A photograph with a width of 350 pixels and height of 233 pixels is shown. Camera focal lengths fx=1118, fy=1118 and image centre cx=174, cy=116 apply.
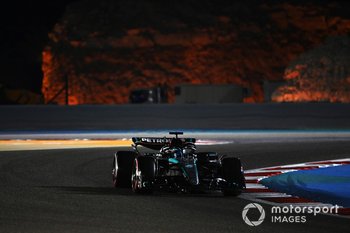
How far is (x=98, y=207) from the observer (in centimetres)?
1377

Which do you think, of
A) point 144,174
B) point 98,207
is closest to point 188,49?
point 144,174

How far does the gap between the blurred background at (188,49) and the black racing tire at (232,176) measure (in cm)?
2641

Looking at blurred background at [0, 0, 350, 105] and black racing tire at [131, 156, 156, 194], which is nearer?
black racing tire at [131, 156, 156, 194]

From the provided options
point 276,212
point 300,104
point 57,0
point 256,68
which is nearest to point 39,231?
point 276,212

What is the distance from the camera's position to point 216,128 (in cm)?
3716

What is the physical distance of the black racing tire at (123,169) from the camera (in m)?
16.5

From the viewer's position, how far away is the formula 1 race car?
50.2 ft

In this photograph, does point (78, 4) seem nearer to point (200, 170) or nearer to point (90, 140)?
point (90, 140)

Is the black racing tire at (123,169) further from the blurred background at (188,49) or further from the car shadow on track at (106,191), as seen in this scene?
the blurred background at (188,49)

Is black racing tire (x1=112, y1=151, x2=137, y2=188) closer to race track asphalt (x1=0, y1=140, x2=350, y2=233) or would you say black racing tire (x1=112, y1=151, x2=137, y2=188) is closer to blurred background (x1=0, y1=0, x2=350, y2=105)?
race track asphalt (x1=0, y1=140, x2=350, y2=233)

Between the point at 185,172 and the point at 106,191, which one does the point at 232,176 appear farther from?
the point at 106,191

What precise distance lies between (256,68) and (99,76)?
627cm

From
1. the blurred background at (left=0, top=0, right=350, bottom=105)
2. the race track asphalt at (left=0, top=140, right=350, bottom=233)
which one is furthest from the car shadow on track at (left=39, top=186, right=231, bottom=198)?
the blurred background at (left=0, top=0, right=350, bottom=105)

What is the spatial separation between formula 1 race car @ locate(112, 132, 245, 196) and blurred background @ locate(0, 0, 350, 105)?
26.1m
